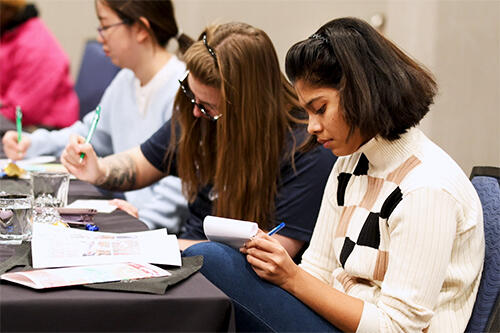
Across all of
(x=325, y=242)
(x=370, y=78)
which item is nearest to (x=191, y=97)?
(x=325, y=242)

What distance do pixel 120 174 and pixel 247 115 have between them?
61cm

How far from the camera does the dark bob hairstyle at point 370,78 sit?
148cm

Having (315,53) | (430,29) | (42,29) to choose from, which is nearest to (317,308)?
(315,53)

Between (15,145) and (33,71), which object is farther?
(33,71)

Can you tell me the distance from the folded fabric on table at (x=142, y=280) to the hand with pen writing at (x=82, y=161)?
2.64ft

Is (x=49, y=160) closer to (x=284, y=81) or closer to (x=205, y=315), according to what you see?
(x=284, y=81)

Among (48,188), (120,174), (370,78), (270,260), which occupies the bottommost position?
(120,174)

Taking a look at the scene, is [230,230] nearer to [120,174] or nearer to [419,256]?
[419,256]

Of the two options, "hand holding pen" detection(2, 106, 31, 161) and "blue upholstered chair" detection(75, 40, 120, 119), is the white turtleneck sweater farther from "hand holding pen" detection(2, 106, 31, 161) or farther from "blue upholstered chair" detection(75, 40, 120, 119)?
"blue upholstered chair" detection(75, 40, 120, 119)

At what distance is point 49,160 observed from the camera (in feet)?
9.19

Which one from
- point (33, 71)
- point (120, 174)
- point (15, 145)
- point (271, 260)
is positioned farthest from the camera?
point (33, 71)

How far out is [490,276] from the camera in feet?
4.94

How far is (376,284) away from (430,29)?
69.4 inches

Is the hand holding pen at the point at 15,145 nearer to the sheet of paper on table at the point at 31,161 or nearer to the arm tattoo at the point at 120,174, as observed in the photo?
the sheet of paper on table at the point at 31,161
